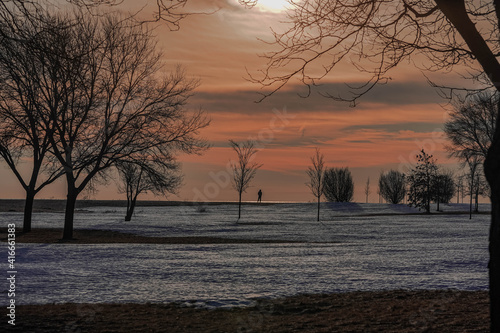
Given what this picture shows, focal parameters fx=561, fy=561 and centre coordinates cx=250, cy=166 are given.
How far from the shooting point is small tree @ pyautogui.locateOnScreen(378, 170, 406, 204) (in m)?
91.6

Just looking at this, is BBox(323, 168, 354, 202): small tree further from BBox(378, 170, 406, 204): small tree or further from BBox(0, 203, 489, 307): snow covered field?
BBox(0, 203, 489, 307): snow covered field

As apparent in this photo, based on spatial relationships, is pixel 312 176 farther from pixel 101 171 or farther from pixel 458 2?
pixel 458 2

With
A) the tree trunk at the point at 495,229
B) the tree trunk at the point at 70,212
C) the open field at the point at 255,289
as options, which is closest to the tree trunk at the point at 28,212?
the tree trunk at the point at 70,212

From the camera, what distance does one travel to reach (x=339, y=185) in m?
88.5

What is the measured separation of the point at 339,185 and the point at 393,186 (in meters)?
10.6

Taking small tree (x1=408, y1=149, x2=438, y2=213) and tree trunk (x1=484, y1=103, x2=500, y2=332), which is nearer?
tree trunk (x1=484, y1=103, x2=500, y2=332)

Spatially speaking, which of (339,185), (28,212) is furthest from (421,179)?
(28,212)

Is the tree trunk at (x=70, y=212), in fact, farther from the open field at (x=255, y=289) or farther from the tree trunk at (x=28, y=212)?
the open field at (x=255, y=289)

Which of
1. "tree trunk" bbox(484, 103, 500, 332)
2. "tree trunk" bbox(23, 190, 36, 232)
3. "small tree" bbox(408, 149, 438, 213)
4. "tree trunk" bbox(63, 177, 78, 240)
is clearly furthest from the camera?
"small tree" bbox(408, 149, 438, 213)

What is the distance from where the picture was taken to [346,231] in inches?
1230

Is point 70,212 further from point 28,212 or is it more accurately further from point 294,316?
point 294,316

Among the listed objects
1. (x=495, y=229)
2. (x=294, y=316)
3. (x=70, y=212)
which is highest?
(x=495, y=229)

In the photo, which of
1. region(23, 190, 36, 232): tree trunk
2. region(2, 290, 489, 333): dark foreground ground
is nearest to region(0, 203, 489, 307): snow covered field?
region(2, 290, 489, 333): dark foreground ground

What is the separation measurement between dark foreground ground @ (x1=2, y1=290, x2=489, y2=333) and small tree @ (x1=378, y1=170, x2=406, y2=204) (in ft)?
274
